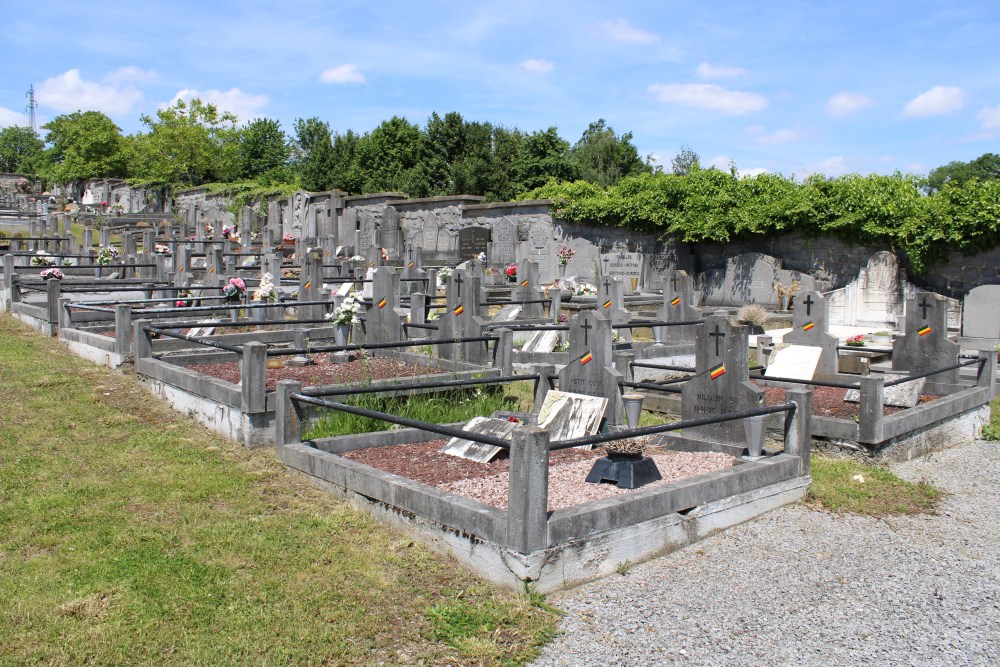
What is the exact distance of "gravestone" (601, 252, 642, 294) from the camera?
2233 cm

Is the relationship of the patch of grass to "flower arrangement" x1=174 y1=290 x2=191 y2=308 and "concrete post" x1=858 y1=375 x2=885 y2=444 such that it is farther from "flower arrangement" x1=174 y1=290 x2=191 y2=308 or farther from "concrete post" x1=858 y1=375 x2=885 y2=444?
"flower arrangement" x1=174 y1=290 x2=191 y2=308

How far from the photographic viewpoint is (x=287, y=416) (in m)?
6.78

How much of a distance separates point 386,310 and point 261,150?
162 ft

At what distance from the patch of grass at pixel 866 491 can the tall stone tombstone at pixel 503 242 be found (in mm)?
19256

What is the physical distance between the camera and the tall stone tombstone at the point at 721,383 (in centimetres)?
727

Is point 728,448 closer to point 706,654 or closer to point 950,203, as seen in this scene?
point 706,654

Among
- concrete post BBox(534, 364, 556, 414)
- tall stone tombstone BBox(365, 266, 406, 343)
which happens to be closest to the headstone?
concrete post BBox(534, 364, 556, 414)

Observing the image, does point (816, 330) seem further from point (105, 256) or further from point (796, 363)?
point (105, 256)

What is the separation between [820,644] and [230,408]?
549 centimetres

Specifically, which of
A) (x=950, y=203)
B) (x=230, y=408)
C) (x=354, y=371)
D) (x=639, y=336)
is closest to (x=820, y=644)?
(x=230, y=408)

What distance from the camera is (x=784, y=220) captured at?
70.0 feet

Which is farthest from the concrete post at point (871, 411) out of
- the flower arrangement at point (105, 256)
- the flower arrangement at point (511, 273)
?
the flower arrangement at point (105, 256)

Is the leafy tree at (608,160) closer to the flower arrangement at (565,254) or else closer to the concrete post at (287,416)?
the flower arrangement at (565,254)

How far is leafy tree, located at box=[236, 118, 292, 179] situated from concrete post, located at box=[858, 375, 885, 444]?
47.8 metres
